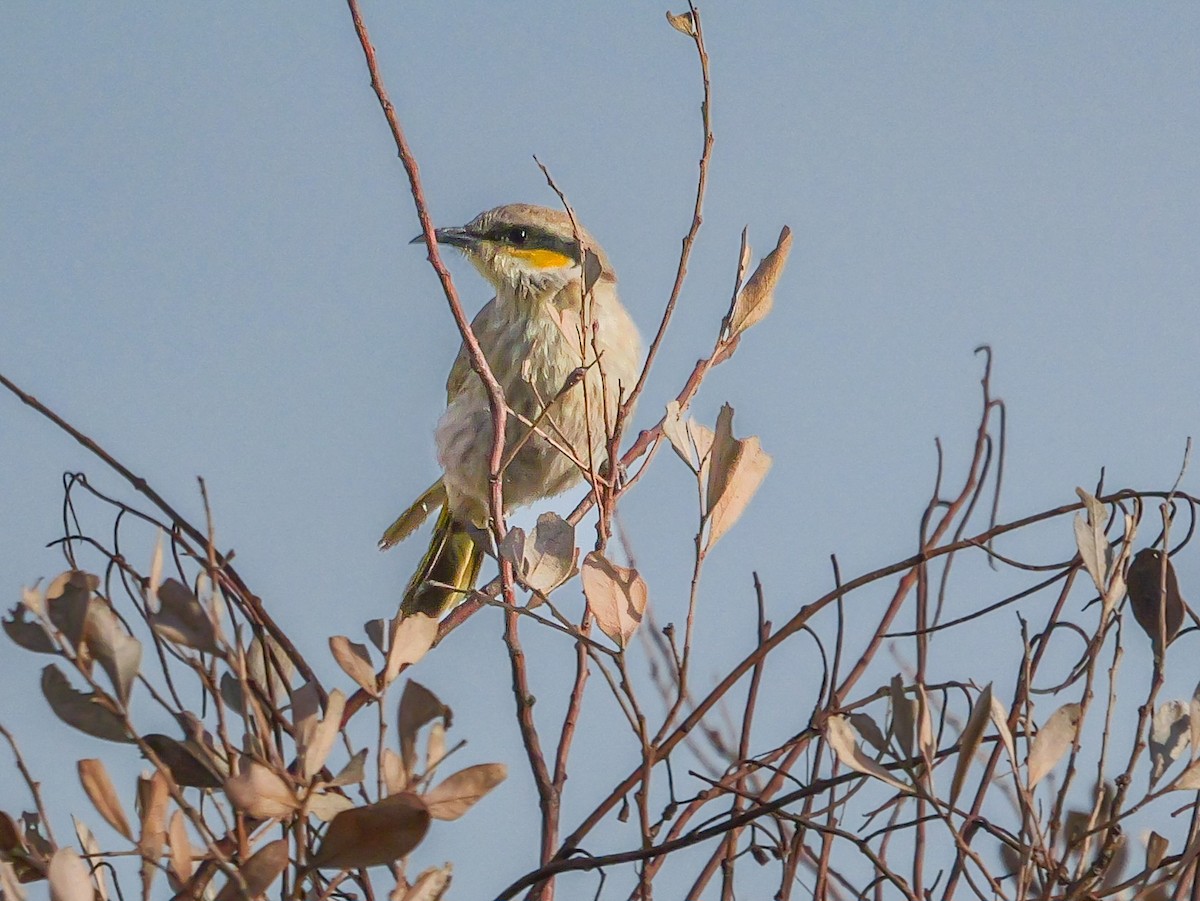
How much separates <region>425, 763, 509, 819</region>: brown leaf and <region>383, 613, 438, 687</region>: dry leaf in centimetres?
14

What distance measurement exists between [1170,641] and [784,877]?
1.66ft

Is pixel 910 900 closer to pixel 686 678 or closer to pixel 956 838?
pixel 956 838

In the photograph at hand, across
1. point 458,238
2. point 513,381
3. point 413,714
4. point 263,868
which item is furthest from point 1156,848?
point 458,238

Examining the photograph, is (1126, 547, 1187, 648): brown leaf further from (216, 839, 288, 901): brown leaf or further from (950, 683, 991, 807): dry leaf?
(216, 839, 288, 901): brown leaf

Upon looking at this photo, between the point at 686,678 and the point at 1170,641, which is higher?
the point at 686,678

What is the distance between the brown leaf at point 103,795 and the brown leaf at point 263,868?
5.1 inches

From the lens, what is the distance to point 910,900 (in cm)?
136

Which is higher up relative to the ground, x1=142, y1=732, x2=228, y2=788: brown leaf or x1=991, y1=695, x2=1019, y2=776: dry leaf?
x1=142, y1=732, x2=228, y2=788: brown leaf

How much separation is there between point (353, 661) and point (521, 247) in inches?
126

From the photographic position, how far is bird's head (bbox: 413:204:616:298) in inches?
170

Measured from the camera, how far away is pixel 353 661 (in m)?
1.36

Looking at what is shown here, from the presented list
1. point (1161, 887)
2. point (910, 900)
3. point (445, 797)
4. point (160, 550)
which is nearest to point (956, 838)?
point (910, 900)

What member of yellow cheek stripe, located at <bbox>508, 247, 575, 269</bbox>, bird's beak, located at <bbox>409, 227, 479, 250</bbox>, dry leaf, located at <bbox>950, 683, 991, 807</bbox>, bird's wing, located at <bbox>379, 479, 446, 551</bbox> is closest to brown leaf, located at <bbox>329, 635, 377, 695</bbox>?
dry leaf, located at <bbox>950, 683, 991, 807</bbox>

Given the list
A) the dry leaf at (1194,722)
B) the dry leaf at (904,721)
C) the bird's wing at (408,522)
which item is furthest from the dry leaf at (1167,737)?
the bird's wing at (408,522)
